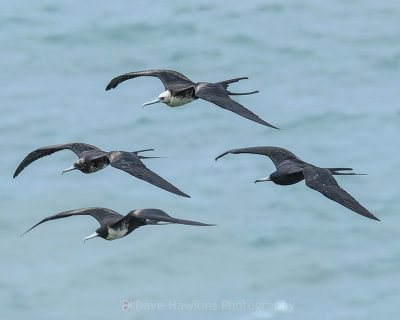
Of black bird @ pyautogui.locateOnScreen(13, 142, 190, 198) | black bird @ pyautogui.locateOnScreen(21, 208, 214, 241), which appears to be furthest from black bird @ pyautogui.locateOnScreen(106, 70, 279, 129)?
black bird @ pyautogui.locateOnScreen(21, 208, 214, 241)

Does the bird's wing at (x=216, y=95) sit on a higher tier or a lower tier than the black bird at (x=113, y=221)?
higher

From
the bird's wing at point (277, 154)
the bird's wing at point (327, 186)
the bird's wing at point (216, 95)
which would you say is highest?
the bird's wing at point (216, 95)

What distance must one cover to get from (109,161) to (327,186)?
14.5 feet

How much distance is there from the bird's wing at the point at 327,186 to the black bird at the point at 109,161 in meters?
2.39

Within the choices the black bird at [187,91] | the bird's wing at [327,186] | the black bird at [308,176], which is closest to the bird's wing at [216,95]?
the black bird at [187,91]

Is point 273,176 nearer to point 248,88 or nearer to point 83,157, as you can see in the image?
point 83,157

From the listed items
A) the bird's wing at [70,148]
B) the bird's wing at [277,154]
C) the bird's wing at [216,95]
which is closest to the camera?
the bird's wing at [216,95]

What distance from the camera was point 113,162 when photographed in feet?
76.7

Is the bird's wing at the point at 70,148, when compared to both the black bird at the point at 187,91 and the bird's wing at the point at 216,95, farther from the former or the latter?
the bird's wing at the point at 216,95

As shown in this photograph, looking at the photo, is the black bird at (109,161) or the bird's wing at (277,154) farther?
the bird's wing at (277,154)

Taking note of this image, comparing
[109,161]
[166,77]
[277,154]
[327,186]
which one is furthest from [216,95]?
[327,186]

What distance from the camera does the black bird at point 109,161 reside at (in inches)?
879

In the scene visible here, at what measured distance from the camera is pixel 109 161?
24.8 metres

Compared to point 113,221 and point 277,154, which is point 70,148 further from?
point 277,154
